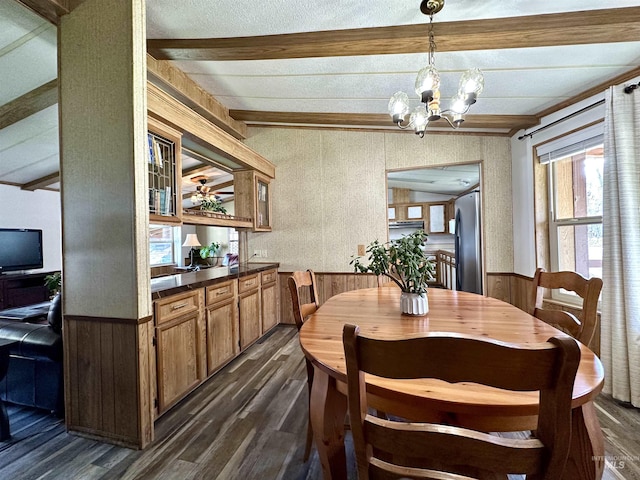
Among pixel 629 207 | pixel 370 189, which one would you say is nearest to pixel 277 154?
pixel 370 189

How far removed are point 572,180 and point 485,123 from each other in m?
0.95

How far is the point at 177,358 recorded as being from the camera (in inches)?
80.4

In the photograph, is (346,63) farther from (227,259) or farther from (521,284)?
(227,259)

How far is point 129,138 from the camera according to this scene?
167 cm

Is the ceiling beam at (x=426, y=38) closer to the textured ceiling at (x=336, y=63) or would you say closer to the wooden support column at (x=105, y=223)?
the textured ceiling at (x=336, y=63)

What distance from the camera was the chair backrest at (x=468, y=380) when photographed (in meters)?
0.55

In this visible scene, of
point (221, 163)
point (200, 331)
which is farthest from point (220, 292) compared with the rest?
point (221, 163)

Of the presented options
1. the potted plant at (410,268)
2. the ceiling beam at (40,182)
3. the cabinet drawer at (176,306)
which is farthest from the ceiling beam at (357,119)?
the ceiling beam at (40,182)

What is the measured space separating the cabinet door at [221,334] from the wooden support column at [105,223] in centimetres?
69

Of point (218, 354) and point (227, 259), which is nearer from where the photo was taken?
point (218, 354)

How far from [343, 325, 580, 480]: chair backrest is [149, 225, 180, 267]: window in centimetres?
366

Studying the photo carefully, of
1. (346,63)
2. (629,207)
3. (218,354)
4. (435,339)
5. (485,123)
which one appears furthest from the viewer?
(485,123)

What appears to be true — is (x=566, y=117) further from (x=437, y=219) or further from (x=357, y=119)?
(x=437, y=219)

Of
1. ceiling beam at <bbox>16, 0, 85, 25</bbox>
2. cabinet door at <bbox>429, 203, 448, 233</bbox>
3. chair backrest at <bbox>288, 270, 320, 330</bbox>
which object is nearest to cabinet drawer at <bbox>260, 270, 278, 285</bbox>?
chair backrest at <bbox>288, 270, 320, 330</bbox>
